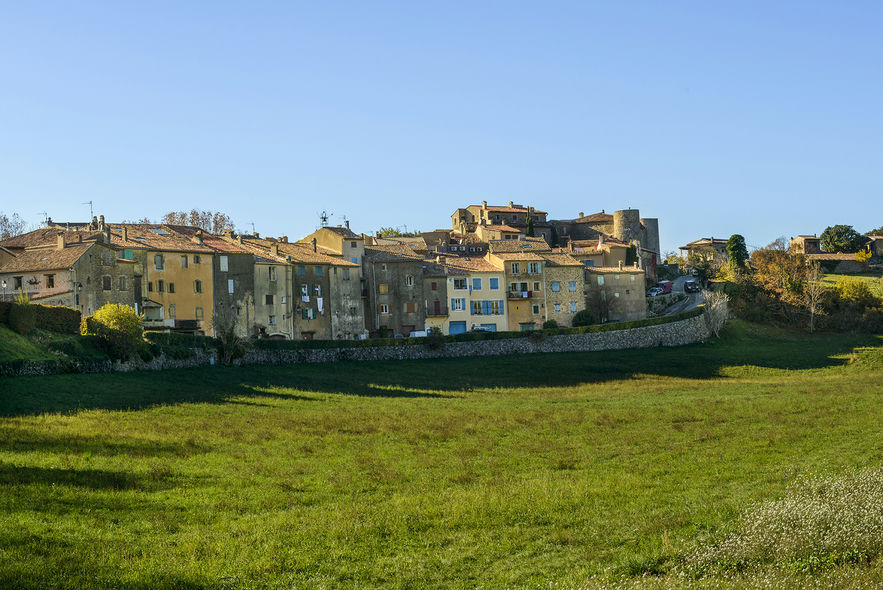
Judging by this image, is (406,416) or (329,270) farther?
(329,270)

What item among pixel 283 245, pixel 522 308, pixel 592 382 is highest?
pixel 283 245

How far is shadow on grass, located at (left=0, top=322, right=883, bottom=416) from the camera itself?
132ft

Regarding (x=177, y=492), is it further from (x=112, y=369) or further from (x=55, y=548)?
(x=112, y=369)

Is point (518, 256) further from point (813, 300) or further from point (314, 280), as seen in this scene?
point (813, 300)

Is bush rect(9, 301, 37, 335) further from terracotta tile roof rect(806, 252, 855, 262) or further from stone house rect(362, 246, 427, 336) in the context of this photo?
terracotta tile roof rect(806, 252, 855, 262)

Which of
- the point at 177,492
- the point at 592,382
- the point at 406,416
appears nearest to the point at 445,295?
the point at 592,382

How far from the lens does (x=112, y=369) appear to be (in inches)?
2024

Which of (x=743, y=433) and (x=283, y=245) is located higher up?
(x=283, y=245)

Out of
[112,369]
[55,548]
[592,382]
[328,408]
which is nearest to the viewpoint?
[55,548]

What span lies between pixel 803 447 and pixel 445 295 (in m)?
64.5

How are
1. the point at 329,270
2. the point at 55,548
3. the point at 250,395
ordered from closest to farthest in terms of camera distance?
the point at 55,548
the point at 250,395
the point at 329,270

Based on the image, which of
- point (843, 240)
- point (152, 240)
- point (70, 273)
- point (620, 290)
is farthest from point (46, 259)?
point (843, 240)

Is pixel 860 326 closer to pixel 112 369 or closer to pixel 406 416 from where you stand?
pixel 406 416

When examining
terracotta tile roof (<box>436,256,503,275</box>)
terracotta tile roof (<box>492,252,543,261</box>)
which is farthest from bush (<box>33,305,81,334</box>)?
terracotta tile roof (<box>492,252,543,261</box>)
